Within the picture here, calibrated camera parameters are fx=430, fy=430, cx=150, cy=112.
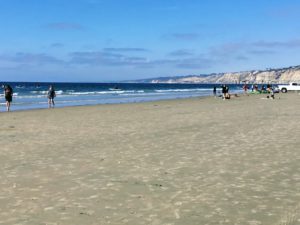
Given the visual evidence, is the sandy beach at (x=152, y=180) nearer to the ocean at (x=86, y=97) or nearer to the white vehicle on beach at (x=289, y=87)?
the ocean at (x=86, y=97)

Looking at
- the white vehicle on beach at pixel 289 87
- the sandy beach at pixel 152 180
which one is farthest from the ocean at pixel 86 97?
the sandy beach at pixel 152 180

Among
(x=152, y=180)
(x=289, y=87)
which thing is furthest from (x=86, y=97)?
(x=152, y=180)

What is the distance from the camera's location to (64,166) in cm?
1021

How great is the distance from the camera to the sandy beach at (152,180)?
6.33 meters

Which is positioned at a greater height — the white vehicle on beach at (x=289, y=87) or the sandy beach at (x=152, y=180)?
the white vehicle on beach at (x=289, y=87)

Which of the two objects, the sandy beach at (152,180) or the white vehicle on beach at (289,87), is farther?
the white vehicle on beach at (289,87)

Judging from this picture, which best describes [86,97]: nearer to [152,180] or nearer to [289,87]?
[289,87]

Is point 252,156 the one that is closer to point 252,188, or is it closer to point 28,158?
point 252,188

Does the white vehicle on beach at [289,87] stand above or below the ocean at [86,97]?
above

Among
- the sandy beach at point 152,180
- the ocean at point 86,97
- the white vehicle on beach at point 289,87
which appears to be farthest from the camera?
the white vehicle on beach at point 289,87

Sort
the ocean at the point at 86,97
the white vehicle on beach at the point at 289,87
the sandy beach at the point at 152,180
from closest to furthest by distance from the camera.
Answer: the sandy beach at the point at 152,180 → the ocean at the point at 86,97 → the white vehicle on beach at the point at 289,87

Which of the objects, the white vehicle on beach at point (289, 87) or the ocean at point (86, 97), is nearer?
the ocean at point (86, 97)

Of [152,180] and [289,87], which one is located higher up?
[289,87]

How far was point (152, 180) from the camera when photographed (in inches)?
339
